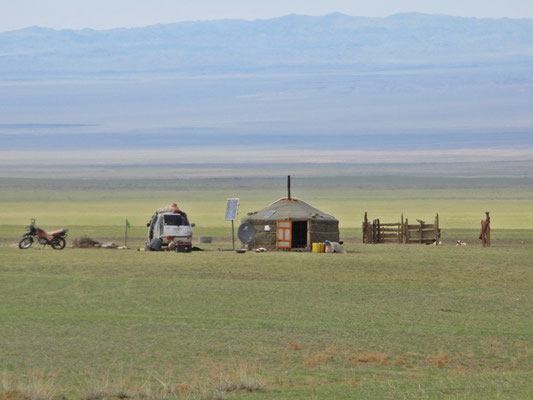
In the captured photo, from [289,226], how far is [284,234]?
0.42 m

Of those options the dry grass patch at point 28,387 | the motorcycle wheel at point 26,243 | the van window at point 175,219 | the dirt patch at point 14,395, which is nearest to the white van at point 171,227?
the van window at point 175,219

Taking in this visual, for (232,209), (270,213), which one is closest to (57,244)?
(232,209)

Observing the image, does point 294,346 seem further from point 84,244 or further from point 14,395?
point 84,244

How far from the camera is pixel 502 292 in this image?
27.7 m

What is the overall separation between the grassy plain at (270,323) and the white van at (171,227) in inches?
123

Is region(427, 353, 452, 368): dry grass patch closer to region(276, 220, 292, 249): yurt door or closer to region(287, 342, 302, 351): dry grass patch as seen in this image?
region(287, 342, 302, 351): dry grass patch

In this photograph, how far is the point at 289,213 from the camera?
44.0 meters

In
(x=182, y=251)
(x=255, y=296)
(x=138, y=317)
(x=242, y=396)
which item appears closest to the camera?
(x=242, y=396)

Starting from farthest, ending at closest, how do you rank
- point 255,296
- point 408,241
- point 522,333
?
point 408,241, point 255,296, point 522,333

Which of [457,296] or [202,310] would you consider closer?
[202,310]

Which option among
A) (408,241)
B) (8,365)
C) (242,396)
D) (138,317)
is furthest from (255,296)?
(408,241)

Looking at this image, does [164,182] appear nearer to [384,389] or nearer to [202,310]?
[202,310]

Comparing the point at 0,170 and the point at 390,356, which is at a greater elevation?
the point at 0,170

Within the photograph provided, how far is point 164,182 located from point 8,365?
4958 inches
